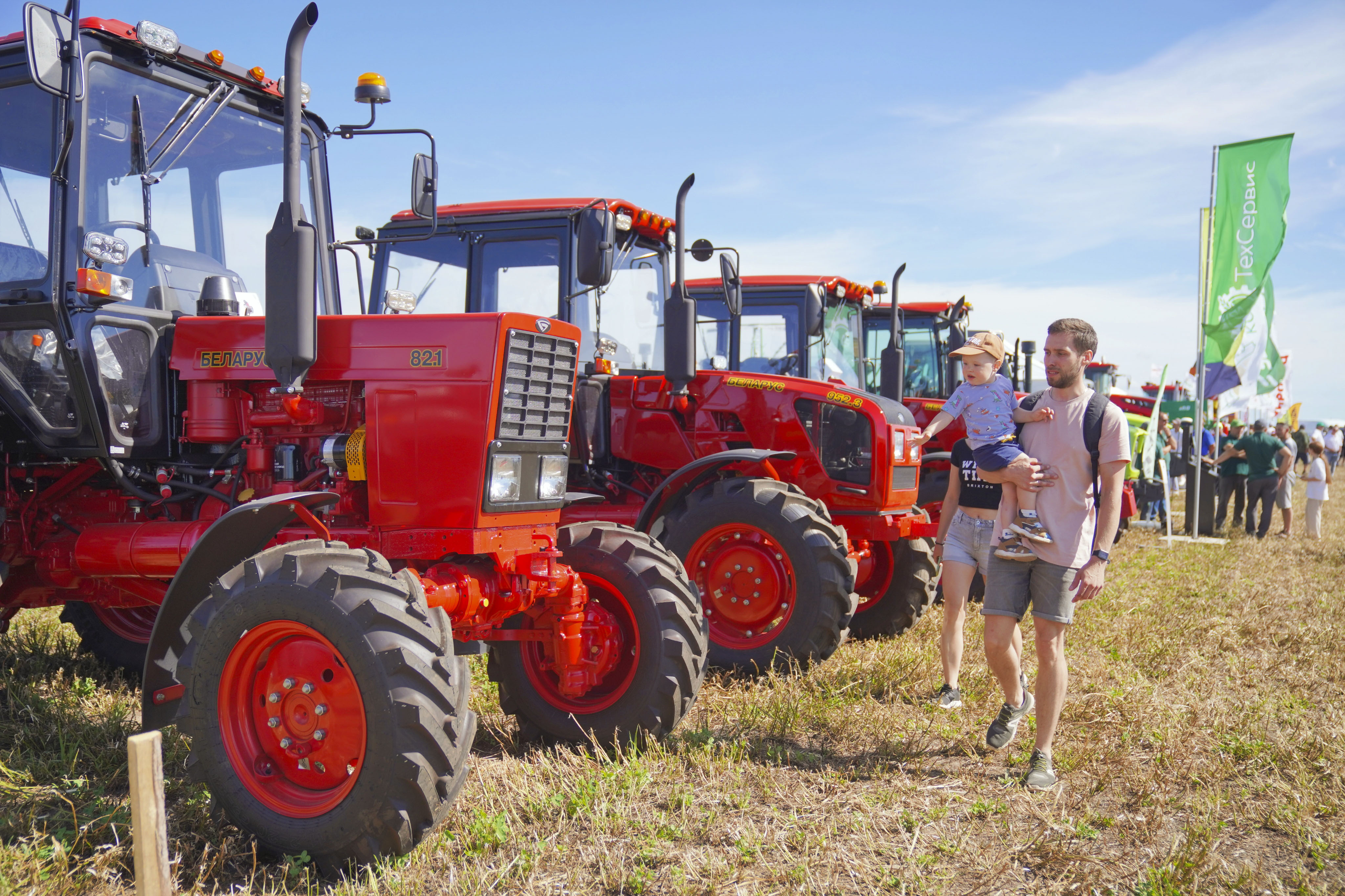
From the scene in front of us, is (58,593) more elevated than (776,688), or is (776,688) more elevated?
(58,593)

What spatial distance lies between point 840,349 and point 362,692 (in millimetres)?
5996

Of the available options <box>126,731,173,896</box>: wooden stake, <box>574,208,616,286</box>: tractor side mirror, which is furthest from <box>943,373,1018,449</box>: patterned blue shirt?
<box>126,731,173,896</box>: wooden stake

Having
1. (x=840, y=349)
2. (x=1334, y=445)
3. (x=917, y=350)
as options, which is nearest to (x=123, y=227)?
(x=840, y=349)

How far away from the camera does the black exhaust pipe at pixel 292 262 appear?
10.7 feet

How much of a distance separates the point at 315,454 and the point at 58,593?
6.05 ft

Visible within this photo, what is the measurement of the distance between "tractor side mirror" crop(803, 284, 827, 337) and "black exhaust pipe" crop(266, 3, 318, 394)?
439 centimetres

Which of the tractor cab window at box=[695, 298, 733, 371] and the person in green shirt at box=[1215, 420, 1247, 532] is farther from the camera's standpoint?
the person in green shirt at box=[1215, 420, 1247, 532]

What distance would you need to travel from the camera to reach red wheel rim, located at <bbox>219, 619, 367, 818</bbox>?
3.05 metres

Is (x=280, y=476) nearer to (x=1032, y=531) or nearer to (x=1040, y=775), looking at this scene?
(x=1032, y=531)

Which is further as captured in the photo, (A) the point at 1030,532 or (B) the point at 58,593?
(B) the point at 58,593

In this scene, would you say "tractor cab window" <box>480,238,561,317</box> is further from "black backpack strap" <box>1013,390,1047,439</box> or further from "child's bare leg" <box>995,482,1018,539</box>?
"child's bare leg" <box>995,482,1018,539</box>

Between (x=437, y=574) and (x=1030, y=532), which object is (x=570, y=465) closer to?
(x=437, y=574)

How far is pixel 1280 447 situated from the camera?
42.4 ft

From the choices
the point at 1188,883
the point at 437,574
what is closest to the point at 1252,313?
the point at 1188,883
